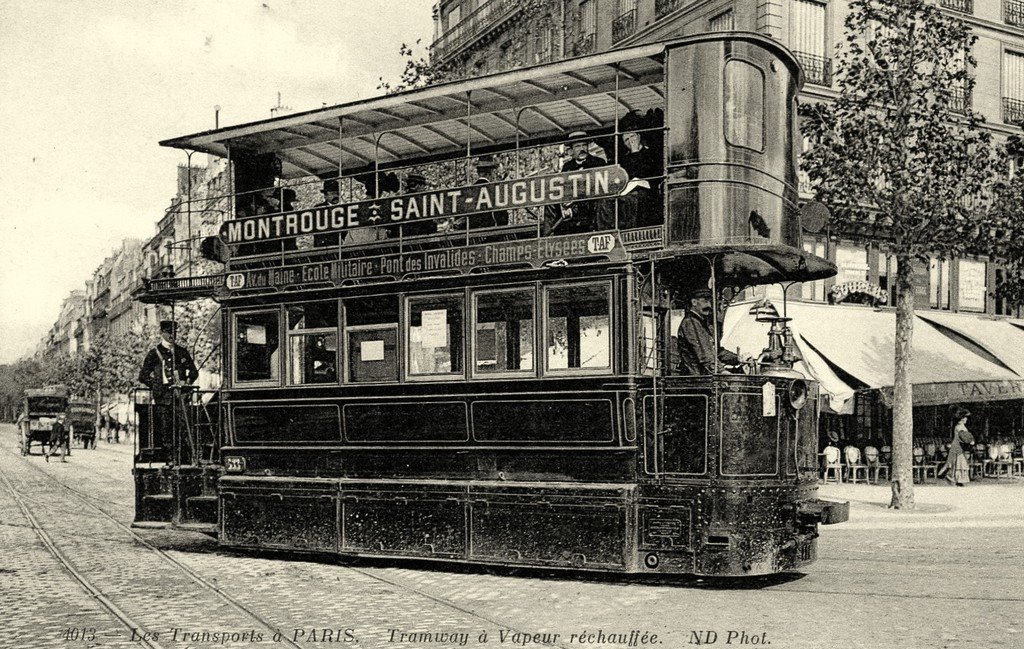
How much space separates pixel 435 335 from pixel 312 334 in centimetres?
146

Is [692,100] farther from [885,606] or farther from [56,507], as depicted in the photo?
[56,507]

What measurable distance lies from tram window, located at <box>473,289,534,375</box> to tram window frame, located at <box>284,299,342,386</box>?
5.10ft

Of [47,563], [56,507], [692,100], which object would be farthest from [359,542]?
[56,507]

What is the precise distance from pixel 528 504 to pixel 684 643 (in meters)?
2.83

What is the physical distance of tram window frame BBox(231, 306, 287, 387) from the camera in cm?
1104

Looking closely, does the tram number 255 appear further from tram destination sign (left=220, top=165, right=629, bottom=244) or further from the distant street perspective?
tram destination sign (left=220, top=165, right=629, bottom=244)

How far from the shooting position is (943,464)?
24.2 m

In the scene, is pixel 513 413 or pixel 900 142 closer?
pixel 513 413

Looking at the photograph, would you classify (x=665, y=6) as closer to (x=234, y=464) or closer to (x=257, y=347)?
(x=257, y=347)

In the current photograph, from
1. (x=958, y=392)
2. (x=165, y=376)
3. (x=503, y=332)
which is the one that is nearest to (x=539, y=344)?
(x=503, y=332)

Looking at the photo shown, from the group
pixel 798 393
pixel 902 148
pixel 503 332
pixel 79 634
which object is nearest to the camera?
pixel 79 634

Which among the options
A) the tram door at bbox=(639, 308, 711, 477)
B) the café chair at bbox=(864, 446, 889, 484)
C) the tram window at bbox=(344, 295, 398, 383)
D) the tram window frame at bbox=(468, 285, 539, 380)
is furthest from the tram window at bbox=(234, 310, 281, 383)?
the café chair at bbox=(864, 446, 889, 484)

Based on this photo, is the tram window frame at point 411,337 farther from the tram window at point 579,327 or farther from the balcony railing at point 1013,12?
the balcony railing at point 1013,12

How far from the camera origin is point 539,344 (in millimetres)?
9484
